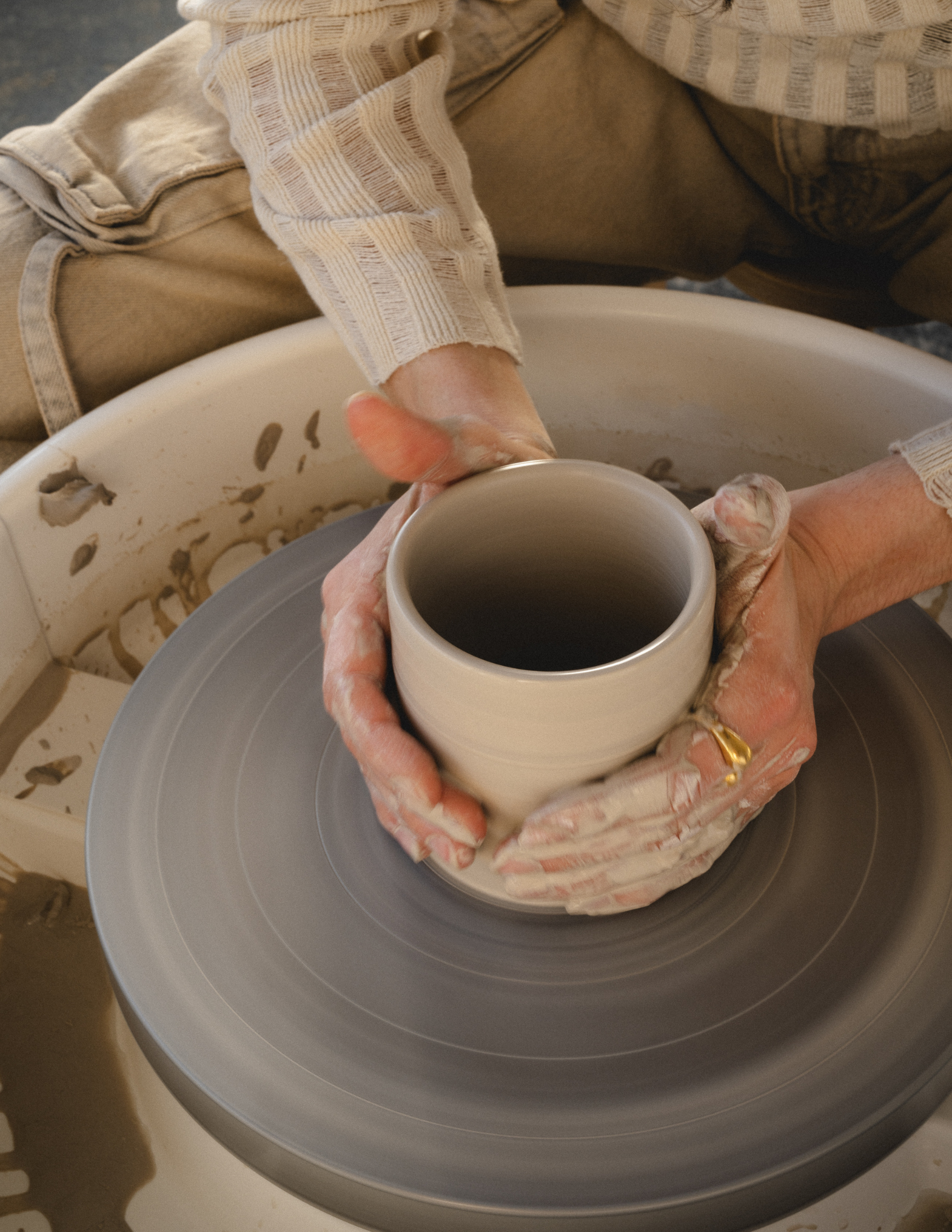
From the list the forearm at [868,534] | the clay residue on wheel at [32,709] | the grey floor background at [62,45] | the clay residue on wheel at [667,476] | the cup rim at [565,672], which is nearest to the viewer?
the cup rim at [565,672]

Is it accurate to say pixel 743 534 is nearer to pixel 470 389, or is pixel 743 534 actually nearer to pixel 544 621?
pixel 544 621

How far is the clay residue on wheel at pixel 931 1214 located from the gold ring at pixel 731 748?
0.38 metres

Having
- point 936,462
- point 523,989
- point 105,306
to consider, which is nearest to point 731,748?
point 523,989

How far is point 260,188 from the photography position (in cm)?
108

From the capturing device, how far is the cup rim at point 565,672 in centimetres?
66

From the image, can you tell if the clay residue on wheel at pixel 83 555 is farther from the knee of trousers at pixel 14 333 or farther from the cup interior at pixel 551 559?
the cup interior at pixel 551 559

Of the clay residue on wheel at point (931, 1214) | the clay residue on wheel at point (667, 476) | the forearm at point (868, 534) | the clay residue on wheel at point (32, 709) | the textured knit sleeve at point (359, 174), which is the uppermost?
the textured knit sleeve at point (359, 174)

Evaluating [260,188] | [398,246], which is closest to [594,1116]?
[398,246]

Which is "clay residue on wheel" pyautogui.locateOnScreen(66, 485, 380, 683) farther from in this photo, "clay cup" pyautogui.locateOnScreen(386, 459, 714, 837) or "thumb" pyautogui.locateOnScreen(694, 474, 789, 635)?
"thumb" pyautogui.locateOnScreen(694, 474, 789, 635)

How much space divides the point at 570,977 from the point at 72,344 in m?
0.87

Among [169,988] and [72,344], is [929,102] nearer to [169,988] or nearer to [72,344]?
[72,344]

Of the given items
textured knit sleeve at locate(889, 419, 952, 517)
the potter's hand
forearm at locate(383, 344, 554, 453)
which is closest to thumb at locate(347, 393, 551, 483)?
the potter's hand

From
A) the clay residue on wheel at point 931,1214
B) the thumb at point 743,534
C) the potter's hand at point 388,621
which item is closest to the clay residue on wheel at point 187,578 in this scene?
the potter's hand at point 388,621

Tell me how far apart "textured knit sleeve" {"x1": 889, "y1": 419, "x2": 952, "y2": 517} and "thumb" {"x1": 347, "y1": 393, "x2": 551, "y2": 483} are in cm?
37
